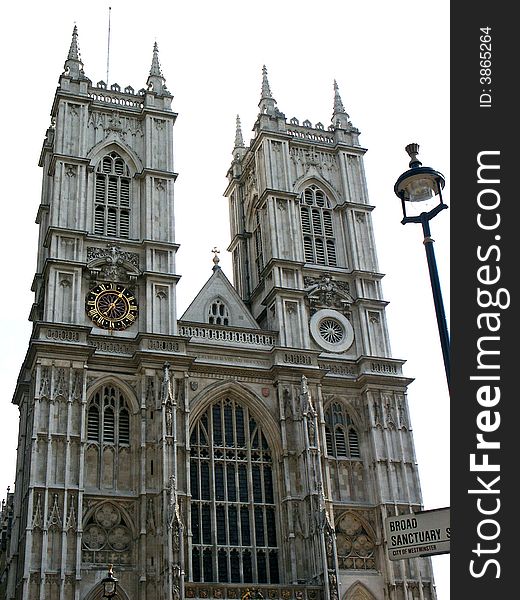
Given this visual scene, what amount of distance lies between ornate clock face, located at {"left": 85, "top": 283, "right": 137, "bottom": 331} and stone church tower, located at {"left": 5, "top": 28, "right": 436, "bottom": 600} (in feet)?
0.28

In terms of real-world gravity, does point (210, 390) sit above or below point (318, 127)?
below

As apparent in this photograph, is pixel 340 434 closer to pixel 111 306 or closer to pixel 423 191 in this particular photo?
pixel 111 306

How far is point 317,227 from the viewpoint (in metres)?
42.6

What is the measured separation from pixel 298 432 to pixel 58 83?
20978 mm

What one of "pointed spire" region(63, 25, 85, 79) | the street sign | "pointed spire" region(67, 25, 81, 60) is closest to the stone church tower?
"pointed spire" region(63, 25, 85, 79)

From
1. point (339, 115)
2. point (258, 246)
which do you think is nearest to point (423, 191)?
point (258, 246)

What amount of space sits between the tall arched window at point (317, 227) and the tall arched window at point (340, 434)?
309 inches

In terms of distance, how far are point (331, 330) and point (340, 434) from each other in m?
5.15

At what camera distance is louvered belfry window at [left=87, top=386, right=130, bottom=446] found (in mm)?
33469

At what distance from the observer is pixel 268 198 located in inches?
1625

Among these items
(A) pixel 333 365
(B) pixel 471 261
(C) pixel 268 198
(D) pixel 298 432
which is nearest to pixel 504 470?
(B) pixel 471 261

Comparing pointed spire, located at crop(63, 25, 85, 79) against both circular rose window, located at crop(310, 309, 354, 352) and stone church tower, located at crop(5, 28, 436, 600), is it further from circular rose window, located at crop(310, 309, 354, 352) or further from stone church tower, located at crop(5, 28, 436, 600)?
circular rose window, located at crop(310, 309, 354, 352)

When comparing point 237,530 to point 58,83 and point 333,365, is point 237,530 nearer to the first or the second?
point 333,365

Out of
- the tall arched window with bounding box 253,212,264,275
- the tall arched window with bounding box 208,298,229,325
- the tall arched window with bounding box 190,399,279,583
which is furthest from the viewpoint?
the tall arched window with bounding box 253,212,264,275
